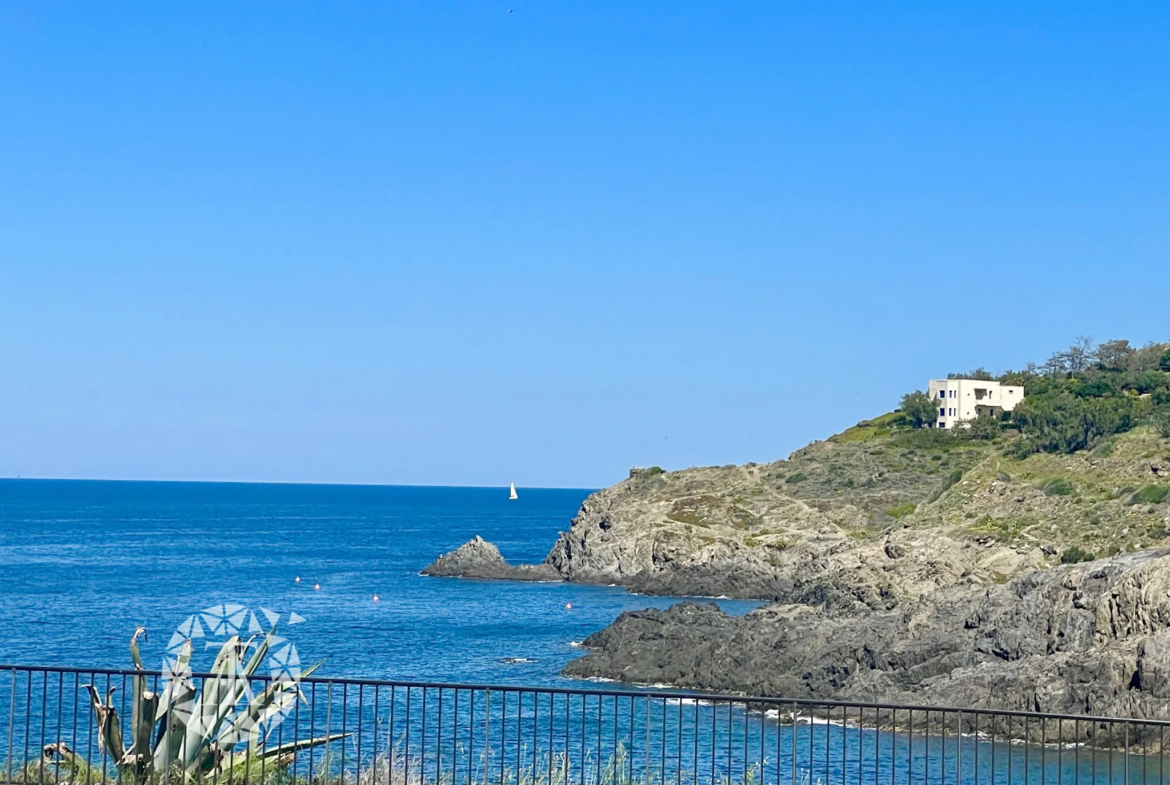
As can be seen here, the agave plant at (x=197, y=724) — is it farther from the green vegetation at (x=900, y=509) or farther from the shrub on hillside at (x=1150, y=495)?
the green vegetation at (x=900, y=509)

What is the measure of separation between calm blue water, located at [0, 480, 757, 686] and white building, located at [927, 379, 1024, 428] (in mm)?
34886

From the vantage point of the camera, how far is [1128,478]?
6794 cm

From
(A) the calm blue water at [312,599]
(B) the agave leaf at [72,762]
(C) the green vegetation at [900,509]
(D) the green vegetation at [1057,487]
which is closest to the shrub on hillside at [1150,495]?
(D) the green vegetation at [1057,487]

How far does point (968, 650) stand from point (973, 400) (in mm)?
76522

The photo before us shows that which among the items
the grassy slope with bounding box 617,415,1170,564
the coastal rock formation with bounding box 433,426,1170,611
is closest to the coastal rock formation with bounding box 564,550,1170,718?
the coastal rock formation with bounding box 433,426,1170,611

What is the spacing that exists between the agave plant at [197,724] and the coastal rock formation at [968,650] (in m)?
26.1

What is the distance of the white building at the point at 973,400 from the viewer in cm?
11262

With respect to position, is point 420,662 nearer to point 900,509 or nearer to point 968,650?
point 968,650

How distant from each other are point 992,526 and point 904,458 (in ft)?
119

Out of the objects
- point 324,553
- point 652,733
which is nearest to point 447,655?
point 652,733

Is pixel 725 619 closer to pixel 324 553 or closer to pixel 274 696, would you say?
pixel 274 696

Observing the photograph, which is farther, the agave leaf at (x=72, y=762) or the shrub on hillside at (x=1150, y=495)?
the shrub on hillside at (x=1150, y=495)

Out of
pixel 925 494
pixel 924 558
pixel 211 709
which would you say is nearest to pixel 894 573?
pixel 924 558

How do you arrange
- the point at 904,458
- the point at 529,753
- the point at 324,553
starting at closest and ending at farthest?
1. the point at 529,753
2. the point at 904,458
3. the point at 324,553
